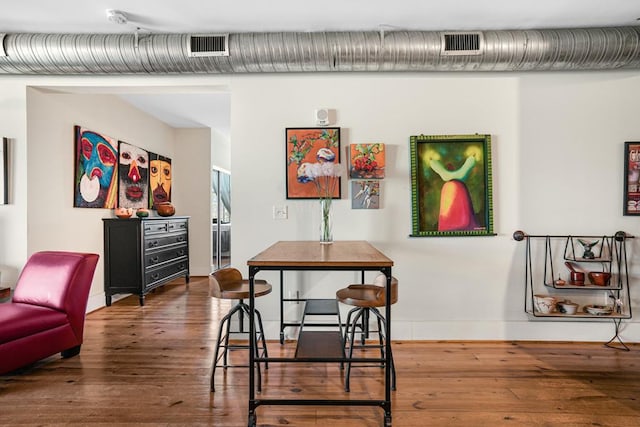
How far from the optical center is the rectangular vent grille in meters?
2.86

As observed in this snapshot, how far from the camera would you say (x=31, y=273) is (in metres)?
2.79

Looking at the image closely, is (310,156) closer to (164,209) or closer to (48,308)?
(48,308)

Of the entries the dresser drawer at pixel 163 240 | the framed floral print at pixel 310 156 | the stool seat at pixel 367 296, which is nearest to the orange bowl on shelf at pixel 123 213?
the dresser drawer at pixel 163 240

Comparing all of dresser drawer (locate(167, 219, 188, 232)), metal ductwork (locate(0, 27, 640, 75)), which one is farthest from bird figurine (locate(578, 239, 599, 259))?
dresser drawer (locate(167, 219, 188, 232))

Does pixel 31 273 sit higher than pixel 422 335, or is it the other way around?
pixel 31 273

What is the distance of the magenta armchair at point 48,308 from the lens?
8.04 feet

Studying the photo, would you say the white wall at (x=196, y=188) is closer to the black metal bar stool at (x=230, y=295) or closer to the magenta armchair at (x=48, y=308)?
the magenta armchair at (x=48, y=308)

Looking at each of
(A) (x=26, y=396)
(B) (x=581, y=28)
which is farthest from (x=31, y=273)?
(B) (x=581, y=28)

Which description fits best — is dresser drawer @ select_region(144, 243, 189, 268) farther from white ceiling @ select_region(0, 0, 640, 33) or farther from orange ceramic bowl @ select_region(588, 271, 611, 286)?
orange ceramic bowl @ select_region(588, 271, 611, 286)

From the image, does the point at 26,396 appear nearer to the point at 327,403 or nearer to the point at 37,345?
the point at 37,345

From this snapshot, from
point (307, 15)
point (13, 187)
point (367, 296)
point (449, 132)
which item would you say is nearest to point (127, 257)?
point (13, 187)

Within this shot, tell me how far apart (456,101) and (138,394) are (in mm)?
3305

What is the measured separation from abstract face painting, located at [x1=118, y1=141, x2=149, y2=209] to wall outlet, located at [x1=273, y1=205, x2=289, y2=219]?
8.69ft

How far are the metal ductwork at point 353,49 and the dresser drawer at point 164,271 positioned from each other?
2.53 m
